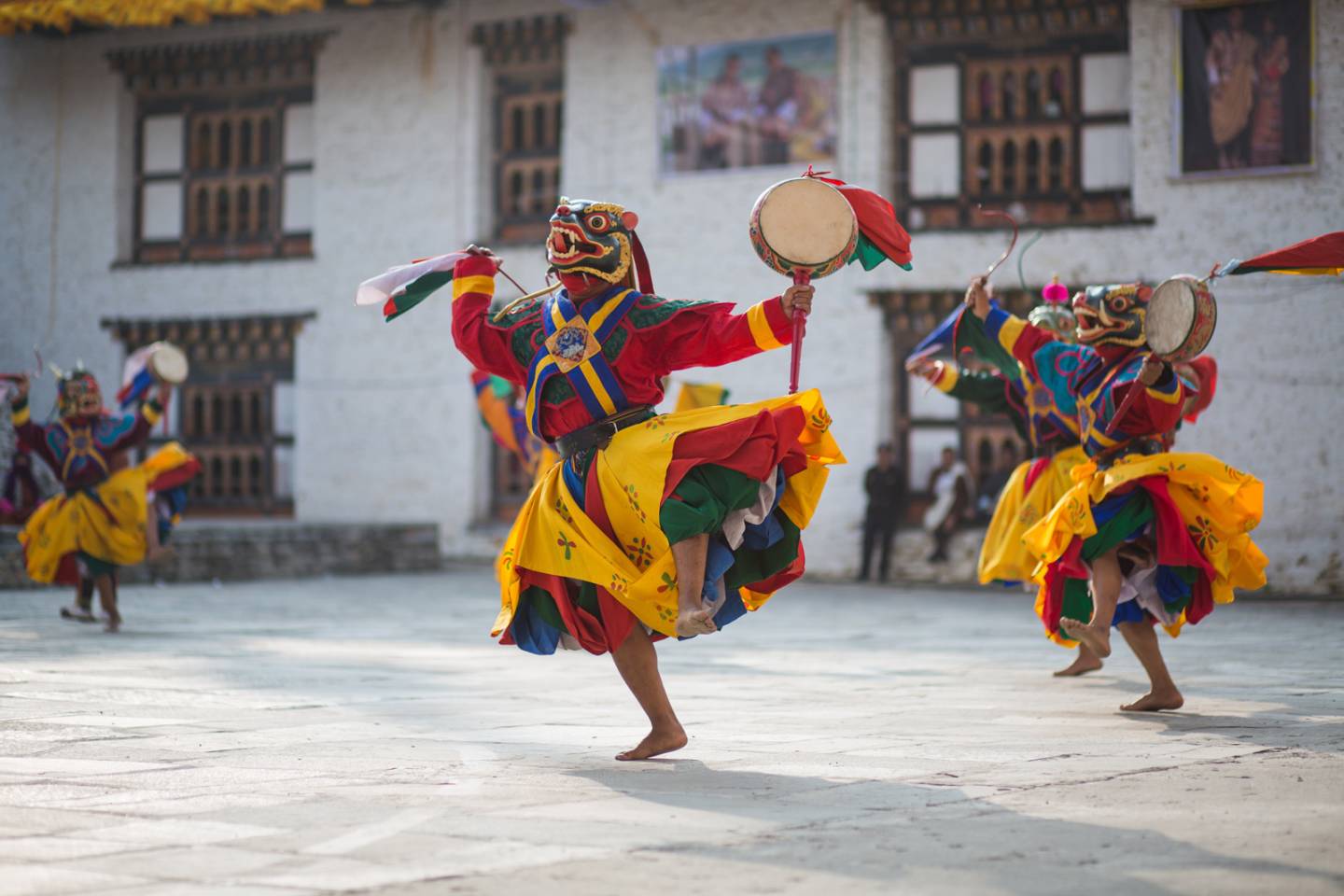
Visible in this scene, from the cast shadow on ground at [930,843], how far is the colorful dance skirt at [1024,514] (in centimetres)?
403

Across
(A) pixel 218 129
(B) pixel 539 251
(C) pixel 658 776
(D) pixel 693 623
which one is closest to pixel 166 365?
(D) pixel 693 623

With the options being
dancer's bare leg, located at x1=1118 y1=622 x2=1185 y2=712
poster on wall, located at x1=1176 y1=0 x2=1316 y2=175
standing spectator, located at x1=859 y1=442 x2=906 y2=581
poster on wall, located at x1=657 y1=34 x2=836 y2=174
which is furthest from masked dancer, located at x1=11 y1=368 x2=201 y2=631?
poster on wall, located at x1=1176 y1=0 x2=1316 y2=175

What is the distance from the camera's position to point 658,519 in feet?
16.7

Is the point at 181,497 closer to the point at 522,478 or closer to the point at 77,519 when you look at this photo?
the point at 77,519

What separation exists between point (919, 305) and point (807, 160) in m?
1.85

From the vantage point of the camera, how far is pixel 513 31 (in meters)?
19.3

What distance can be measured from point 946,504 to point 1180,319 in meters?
10.9

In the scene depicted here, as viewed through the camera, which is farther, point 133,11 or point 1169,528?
point 133,11

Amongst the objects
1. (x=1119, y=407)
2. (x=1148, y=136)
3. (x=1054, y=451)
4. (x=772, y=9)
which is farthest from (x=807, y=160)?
(x=1119, y=407)

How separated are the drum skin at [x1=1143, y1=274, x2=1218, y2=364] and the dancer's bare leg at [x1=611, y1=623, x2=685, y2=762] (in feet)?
7.54

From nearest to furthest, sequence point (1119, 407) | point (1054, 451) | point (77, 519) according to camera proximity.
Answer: point (1119, 407) → point (1054, 451) → point (77, 519)

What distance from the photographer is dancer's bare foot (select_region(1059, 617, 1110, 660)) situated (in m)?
6.35

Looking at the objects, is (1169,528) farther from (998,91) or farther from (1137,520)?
(998,91)

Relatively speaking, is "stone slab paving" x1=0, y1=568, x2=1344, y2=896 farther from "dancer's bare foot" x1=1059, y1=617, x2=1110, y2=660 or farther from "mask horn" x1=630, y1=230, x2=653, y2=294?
"mask horn" x1=630, y1=230, x2=653, y2=294
